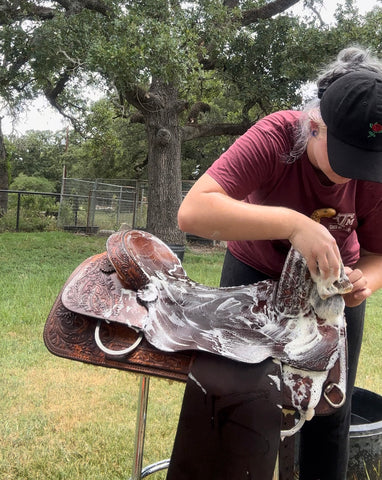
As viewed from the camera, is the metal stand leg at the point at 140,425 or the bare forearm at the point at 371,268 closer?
the bare forearm at the point at 371,268

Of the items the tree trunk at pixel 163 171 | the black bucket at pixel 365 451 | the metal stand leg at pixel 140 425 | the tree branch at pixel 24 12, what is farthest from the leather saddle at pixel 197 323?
the tree branch at pixel 24 12

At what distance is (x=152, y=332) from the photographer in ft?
3.39

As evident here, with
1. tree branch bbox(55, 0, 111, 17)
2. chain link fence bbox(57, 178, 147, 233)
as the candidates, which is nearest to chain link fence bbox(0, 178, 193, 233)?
chain link fence bbox(57, 178, 147, 233)

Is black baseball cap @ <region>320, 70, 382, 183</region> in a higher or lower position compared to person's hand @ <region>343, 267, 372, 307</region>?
higher

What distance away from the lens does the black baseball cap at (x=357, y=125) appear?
973 millimetres

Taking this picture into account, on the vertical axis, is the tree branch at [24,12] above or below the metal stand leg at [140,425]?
above

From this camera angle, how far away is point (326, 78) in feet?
3.79

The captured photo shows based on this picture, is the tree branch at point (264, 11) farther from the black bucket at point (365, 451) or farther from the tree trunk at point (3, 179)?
the black bucket at point (365, 451)

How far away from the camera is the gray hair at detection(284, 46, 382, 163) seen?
Answer: 1125 millimetres

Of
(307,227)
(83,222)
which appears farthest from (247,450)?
(83,222)

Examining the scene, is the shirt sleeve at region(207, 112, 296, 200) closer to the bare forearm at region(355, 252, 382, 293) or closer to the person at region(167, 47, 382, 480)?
the person at region(167, 47, 382, 480)

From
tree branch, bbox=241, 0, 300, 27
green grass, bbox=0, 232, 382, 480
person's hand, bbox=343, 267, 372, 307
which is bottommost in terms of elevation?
green grass, bbox=0, 232, 382, 480

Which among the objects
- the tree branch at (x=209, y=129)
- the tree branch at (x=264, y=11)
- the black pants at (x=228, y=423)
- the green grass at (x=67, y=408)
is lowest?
the green grass at (x=67, y=408)

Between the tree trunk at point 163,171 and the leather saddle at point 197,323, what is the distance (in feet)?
22.4
